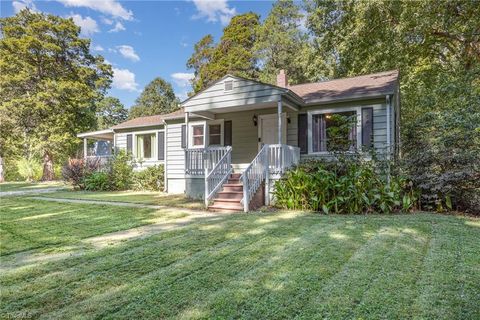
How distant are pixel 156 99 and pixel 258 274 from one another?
3700 centimetres

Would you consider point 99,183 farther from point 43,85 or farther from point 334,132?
point 43,85

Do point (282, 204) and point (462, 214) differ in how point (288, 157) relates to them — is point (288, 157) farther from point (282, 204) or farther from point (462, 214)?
point (462, 214)

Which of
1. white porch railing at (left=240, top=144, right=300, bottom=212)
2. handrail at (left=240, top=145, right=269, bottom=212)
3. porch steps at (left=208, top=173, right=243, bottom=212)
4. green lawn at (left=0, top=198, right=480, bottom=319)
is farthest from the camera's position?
white porch railing at (left=240, top=144, right=300, bottom=212)

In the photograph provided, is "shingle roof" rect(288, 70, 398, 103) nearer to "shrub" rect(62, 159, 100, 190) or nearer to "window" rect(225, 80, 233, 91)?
"window" rect(225, 80, 233, 91)

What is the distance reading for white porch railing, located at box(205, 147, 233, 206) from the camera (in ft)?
26.0

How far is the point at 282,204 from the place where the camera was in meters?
7.53

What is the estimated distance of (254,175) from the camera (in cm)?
783

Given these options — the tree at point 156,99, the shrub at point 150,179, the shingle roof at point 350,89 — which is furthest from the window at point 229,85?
the tree at point 156,99

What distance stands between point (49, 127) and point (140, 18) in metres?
10.6

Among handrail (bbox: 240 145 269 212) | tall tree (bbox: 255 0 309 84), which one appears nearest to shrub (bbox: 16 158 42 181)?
tall tree (bbox: 255 0 309 84)

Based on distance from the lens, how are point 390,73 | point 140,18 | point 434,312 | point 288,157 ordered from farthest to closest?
point 140,18 → point 390,73 → point 288,157 → point 434,312

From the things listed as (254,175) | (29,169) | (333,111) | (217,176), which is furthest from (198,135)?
(29,169)

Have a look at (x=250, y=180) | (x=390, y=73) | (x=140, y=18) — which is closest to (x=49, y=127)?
(x=140, y=18)

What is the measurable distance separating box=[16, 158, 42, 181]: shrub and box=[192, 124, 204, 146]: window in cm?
1447
